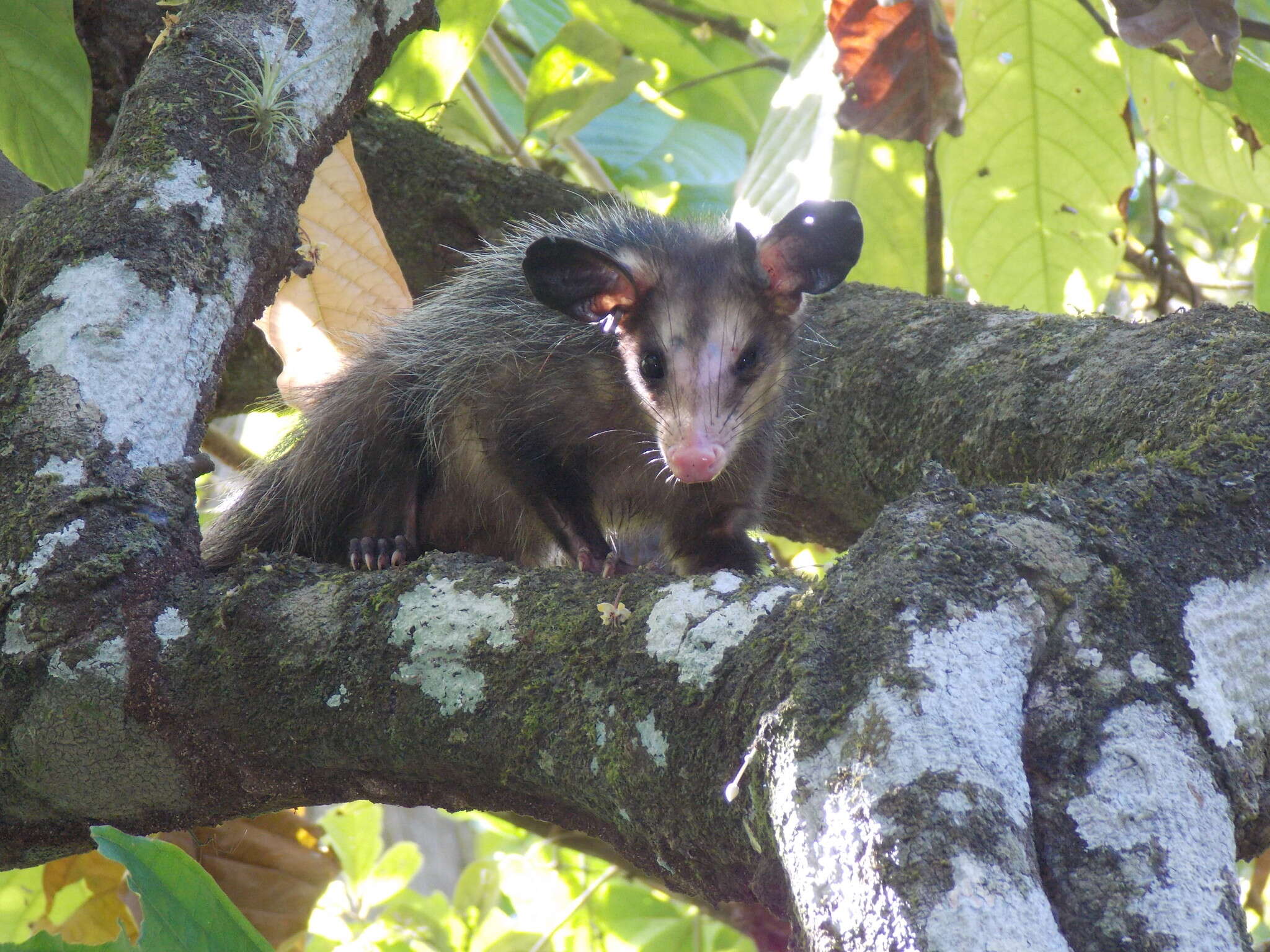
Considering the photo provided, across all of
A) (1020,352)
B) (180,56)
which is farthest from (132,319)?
(1020,352)

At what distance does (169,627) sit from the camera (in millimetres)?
1669

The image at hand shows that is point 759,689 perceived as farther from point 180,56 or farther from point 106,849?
point 180,56

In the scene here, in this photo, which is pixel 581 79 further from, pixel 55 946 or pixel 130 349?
pixel 55 946

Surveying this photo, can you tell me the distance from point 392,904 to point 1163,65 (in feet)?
10.9

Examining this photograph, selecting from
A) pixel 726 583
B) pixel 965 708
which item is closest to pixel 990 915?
pixel 965 708

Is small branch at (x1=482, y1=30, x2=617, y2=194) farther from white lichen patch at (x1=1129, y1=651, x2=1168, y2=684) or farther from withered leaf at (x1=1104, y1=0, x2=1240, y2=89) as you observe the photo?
white lichen patch at (x1=1129, y1=651, x2=1168, y2=684)

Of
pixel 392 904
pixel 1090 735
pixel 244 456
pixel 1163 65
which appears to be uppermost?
pixel 1163 65

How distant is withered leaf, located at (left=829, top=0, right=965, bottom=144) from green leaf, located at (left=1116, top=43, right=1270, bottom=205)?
531 millimetres

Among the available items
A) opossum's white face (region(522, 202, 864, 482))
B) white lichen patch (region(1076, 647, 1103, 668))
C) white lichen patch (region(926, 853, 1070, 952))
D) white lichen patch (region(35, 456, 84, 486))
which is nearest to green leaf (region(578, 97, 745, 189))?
opossum's white face (region(522, 202, 864, 482))

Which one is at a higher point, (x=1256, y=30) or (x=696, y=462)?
(x=1256, y=30)

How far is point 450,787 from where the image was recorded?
1.59m

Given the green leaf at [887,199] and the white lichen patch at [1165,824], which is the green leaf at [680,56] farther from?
the white lichen patch at [1165,824]

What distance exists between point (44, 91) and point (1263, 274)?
2.82 meters

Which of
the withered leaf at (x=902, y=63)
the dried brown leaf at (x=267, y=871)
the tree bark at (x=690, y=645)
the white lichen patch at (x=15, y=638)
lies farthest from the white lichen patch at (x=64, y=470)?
the withered leaf at (x=902, y=63)
